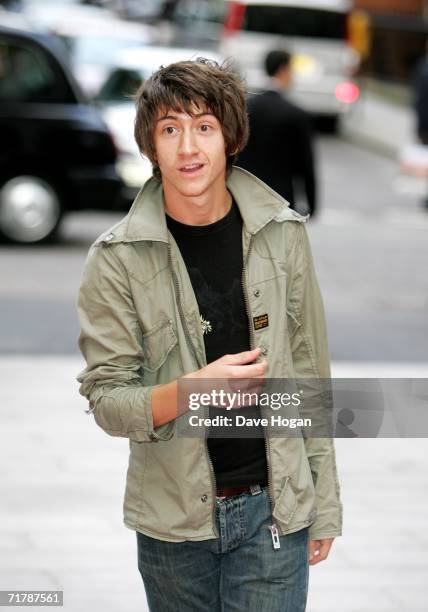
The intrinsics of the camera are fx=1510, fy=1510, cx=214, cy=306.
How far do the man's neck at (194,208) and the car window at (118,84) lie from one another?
1317 cm

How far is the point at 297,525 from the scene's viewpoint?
304 centimetres

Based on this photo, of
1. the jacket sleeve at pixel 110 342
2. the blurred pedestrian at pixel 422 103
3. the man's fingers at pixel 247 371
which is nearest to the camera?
the man's fingers at pixel 247 371

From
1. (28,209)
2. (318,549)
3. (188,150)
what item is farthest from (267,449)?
Answer: (28,209)

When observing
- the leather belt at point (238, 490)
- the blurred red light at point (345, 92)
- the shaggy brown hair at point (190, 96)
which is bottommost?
the blurred red light at point (345, 92)

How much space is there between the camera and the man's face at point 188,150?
9.81 feet

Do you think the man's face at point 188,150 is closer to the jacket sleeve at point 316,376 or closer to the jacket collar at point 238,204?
the jacket collar at point 238,204

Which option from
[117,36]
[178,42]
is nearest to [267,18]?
[117,36]

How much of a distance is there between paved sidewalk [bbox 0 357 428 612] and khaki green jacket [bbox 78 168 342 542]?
198 cm

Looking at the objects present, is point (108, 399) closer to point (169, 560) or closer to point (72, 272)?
point (169, 560)

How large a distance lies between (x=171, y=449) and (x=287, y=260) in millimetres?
452

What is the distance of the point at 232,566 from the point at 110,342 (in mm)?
523

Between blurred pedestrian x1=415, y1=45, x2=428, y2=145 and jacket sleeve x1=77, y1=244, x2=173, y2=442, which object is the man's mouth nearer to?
jacket sleeve x1=77, y1=244, x2=173, y2=442

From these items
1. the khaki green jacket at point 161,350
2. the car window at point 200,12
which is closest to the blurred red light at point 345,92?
the car window at point 200,12

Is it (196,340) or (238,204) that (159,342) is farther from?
(238,204)
